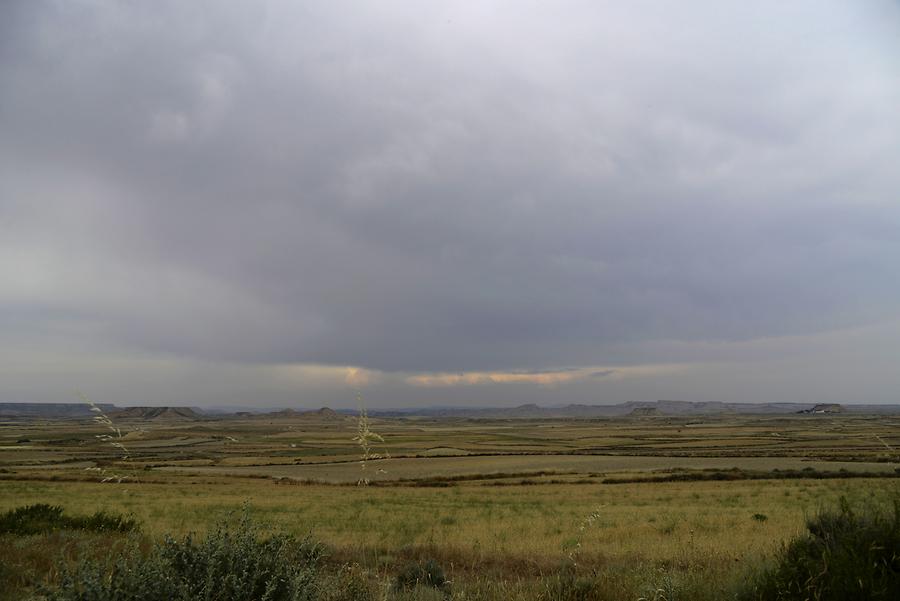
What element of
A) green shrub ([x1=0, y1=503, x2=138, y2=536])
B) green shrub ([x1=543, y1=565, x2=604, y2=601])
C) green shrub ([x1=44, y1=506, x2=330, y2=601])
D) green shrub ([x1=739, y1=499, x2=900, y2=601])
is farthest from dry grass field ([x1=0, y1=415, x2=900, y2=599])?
green shrub ([x1=0, y1=503, x2=138, y2=536])

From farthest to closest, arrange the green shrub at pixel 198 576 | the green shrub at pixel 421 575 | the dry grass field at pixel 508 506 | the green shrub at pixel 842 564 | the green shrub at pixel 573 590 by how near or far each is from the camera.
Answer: the green shrub at pixel 421 575, the dry grass field at pixel 508 506, the green shrub at pixel 573 590, the green shrub at pixel 842 564, the green shrub at pixel 198 576

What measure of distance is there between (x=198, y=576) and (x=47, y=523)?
11.6 metres

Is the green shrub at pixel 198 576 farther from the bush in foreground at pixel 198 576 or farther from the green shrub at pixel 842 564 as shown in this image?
the green shrub at pixel 842 564

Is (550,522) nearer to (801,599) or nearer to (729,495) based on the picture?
(729,495)

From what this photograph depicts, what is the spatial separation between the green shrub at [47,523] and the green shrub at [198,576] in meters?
8.95

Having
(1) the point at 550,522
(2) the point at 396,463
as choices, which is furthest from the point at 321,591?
(2) the point at 396,463

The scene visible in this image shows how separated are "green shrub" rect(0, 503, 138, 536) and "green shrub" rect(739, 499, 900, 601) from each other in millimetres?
11662

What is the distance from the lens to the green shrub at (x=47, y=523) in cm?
1183

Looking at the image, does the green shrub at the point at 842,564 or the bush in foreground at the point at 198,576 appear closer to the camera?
the bush in foreground at the point at 198,576

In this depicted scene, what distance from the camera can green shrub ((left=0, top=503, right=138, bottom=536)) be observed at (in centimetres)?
1183

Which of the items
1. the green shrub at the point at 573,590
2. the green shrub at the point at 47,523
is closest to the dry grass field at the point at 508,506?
the green shrub at the point at 573,590

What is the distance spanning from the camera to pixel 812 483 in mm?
38281

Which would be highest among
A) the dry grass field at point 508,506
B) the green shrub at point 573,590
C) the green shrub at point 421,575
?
the green shrub at point 573,590

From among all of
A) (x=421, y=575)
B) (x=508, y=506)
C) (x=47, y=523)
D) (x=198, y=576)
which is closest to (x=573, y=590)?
(x=421, y=575)
